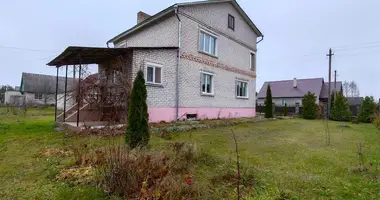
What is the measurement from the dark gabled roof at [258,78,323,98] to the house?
81.7ft

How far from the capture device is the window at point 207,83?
1369 centimetres

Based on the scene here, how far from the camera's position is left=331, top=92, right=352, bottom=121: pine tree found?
20.4 meters

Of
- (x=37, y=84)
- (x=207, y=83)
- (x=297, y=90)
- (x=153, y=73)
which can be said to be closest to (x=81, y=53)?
(x=153, y=73)

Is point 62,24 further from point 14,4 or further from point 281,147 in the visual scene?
point 281,147

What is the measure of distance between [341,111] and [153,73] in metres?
19.3

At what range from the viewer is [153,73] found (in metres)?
10.7

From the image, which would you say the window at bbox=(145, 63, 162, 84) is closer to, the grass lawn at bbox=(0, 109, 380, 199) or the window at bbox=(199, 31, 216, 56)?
the window at bbox=(199, 31, 216, 56)

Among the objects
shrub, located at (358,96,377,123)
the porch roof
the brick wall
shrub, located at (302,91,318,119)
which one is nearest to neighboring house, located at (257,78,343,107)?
shrub, located at (302,91,318,119)

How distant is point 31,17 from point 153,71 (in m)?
16.1

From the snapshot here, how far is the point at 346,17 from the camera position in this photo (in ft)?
54.8

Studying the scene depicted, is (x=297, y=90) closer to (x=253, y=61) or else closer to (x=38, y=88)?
(x=253, y=61)

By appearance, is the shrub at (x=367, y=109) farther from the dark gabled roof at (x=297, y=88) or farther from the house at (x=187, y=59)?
the dark gabled roof at (x=297, y=88)

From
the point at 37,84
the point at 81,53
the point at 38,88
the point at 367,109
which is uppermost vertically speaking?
the point at 37,84

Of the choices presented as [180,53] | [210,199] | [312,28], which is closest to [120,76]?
[180,53]
